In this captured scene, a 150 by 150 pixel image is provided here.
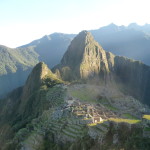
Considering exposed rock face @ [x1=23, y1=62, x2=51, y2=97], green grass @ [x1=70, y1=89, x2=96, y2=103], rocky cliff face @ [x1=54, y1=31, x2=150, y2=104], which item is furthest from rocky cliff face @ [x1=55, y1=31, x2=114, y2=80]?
green grass @ [x1=70, y1=89, x2=96, y2=103]

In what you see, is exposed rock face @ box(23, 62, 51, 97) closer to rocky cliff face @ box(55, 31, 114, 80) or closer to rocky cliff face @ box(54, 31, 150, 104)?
rocky cliff face @ box(54, 31, 150, 104)

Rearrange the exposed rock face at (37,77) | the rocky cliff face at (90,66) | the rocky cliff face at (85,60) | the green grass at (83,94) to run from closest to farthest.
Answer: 1. the green grass at (83,94)
2. the exposed rock face at (37,77)
3. the rocky cliff face at (90,66)
4. the rocky cliff face at (85,60)

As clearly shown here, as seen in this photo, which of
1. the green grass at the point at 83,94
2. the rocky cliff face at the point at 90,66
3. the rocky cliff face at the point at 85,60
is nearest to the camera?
the green grass at the point at 83,94

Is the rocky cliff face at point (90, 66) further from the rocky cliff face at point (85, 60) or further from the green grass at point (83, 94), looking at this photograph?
the green grass at point (83, 94)

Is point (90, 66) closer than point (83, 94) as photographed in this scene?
No

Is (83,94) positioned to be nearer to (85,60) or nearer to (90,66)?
(85,60)

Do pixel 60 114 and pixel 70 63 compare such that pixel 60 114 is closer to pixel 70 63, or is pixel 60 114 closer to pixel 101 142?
pixel 101 142

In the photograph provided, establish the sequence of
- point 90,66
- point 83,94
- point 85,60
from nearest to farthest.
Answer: point 83,94 < point 85,60 < point 90,66

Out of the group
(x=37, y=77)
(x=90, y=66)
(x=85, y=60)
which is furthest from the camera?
(x=90, y=66)

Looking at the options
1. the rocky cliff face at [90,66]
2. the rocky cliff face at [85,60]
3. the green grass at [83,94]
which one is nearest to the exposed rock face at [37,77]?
the rocky cliff face at [90,66]

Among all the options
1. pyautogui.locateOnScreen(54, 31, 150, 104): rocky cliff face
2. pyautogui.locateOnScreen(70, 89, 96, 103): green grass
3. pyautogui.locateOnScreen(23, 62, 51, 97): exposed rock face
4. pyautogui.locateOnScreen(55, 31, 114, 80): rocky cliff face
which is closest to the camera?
pyautogui.locateOnScreen(70, 89, 96, 103): green grass

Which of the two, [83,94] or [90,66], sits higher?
[90,66]

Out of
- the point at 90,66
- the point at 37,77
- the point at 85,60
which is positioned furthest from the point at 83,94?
the point at 90,66
